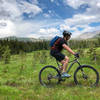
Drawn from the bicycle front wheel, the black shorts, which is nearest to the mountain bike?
the bicycle front wheel

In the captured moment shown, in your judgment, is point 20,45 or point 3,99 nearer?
point 3,99

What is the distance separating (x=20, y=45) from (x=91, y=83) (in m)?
109

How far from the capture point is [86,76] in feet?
22.7

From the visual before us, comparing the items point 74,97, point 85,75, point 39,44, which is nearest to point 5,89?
point 74,97

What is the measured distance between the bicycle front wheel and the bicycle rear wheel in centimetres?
123

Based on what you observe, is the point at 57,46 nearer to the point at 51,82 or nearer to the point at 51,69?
the point at 51,69

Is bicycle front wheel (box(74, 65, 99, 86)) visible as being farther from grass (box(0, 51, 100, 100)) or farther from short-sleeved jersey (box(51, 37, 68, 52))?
short-sleeved jersey (box(51, 37, 68, 52))

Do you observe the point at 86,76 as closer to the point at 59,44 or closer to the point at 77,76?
the point at 77,76

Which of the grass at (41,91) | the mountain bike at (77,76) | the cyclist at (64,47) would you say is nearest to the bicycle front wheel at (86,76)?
the mountain bike at (77,76)

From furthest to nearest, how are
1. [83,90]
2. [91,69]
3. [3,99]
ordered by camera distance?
[91,69] < [83,90] < [3,99]

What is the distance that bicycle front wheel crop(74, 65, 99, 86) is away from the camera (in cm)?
677

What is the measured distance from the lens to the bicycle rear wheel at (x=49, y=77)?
7.43 meters

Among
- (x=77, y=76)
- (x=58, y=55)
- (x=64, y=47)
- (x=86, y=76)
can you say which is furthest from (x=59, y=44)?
(x=86, y=76)

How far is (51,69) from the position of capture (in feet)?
24.8
